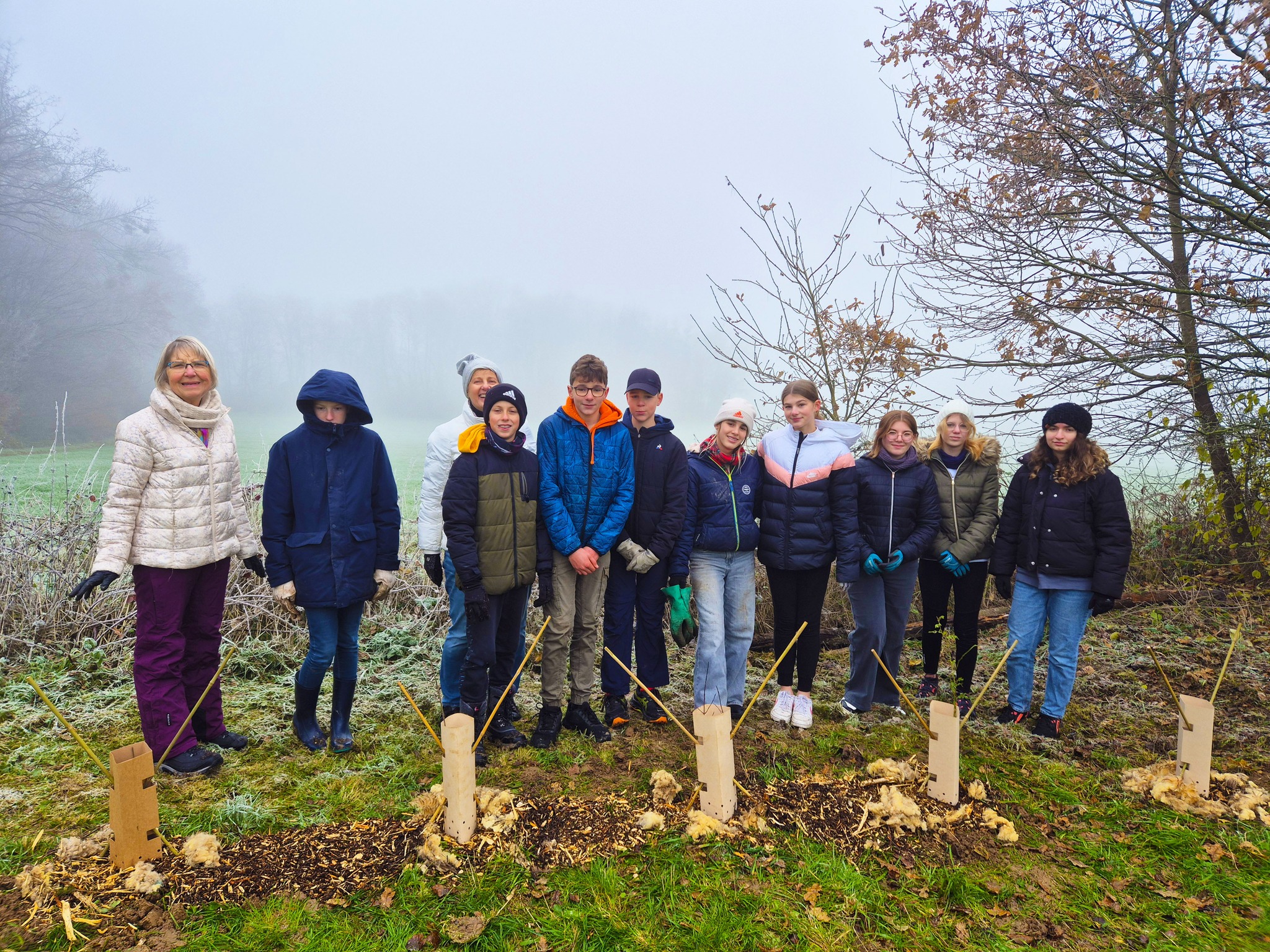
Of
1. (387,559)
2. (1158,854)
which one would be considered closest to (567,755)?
(387,559)

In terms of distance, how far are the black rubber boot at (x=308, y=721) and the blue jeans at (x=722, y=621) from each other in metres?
2.20

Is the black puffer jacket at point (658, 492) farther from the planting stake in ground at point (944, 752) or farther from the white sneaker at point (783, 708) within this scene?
the planting stake in ground at point (944, 752)

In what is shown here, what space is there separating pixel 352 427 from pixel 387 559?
760 millimetres

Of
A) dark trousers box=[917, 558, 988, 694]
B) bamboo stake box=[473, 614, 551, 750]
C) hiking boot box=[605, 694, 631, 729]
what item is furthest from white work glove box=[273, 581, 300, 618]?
dark trousers box=[917, 558, 988, 694]

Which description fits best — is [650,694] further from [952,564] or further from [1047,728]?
[1047,728]

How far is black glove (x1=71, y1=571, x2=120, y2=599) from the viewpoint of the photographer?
308cm

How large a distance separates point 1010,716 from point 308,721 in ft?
14.2

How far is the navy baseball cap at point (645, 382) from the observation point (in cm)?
408

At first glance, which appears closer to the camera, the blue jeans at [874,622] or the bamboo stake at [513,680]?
the bamboo stake at [513,680]

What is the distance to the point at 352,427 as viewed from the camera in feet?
12.4

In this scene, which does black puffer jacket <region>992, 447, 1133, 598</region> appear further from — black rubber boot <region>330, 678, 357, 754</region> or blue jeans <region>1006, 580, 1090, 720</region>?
black rubber boot <region>330, 678, 357, 754</region>

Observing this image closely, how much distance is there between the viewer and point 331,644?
146 inches

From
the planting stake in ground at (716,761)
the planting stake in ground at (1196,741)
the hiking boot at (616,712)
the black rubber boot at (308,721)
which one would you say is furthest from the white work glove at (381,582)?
the planting stake in ground at (1196,741)

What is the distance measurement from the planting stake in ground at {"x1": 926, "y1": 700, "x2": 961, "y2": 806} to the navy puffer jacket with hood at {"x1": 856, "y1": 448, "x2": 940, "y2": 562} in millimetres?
1216
